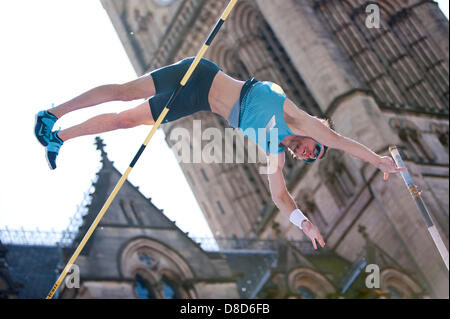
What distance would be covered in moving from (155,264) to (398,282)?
32.0 feet

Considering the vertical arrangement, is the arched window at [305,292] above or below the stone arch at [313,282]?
below

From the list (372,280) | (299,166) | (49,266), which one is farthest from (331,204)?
(49,266)

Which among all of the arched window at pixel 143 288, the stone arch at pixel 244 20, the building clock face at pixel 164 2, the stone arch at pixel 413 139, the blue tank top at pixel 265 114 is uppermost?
the building clock face at pixel 164 2

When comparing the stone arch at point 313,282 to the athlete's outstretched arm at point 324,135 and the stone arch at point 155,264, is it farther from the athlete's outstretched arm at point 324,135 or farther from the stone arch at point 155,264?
the athlete's outstretched arm at point 324,135

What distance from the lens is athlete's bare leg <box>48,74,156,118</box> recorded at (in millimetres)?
7102

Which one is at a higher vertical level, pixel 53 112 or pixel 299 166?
pixel 299 166

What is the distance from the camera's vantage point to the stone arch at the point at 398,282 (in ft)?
95.5

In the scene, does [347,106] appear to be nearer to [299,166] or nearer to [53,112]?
[299,166]

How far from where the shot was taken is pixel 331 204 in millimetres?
34812

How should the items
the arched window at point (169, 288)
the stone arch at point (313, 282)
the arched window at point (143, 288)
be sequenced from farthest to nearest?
1. the stone arch at point (313, 282)
2. the arched window at point (169, 288)
3. the arched window at point (143, 288)

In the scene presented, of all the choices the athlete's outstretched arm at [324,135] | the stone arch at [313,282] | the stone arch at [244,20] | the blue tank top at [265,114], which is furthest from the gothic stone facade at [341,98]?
the blue tank top at [265,114]

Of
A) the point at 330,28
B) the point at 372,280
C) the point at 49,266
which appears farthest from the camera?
the point at 330,28

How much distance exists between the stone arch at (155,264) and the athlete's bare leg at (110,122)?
16001 millimetres

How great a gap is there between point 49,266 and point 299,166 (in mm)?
14754
